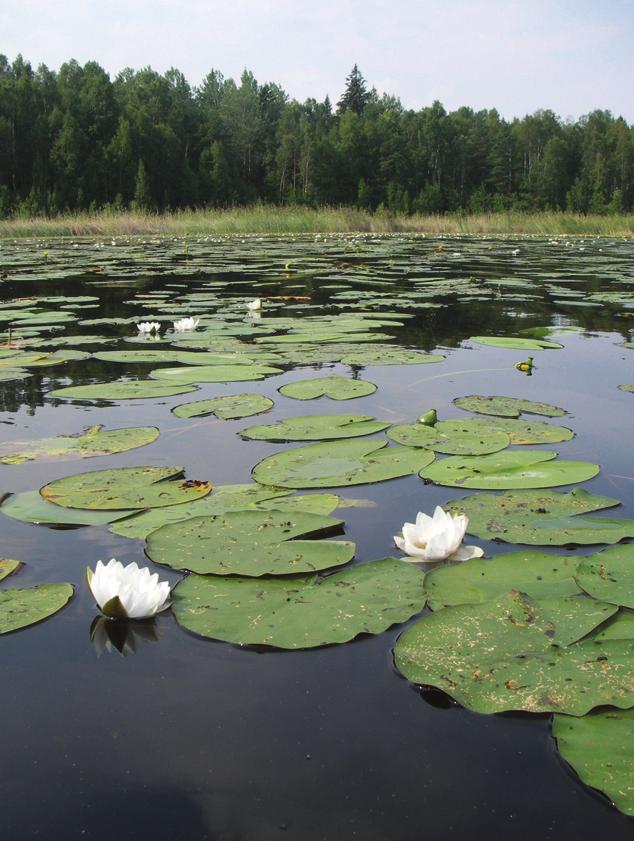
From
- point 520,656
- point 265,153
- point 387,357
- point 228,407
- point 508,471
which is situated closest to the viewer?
point 520,656

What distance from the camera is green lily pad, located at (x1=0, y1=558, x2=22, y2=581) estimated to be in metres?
1.23

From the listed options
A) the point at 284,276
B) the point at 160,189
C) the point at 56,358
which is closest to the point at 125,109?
the point at 160,189

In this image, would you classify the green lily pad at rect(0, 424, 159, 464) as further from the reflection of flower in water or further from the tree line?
the tree line

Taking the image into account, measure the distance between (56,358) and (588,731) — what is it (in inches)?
110

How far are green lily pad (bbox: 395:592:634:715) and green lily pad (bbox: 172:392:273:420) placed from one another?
4.07 feet

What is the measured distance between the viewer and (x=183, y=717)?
0.90 meters

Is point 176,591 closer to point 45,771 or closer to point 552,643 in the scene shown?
point 45,771

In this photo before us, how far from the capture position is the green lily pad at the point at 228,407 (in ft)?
7.30

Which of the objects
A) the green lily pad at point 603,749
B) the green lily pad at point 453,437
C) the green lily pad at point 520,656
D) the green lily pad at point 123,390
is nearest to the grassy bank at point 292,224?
the green lily pad at point 123,390

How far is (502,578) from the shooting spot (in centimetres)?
124

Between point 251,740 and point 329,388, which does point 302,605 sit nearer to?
point 251,740

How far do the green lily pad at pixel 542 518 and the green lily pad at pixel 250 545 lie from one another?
29 cm

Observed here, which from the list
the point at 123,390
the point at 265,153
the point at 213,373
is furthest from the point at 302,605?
A: the point at 265,153

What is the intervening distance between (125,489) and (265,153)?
52.6 meters
